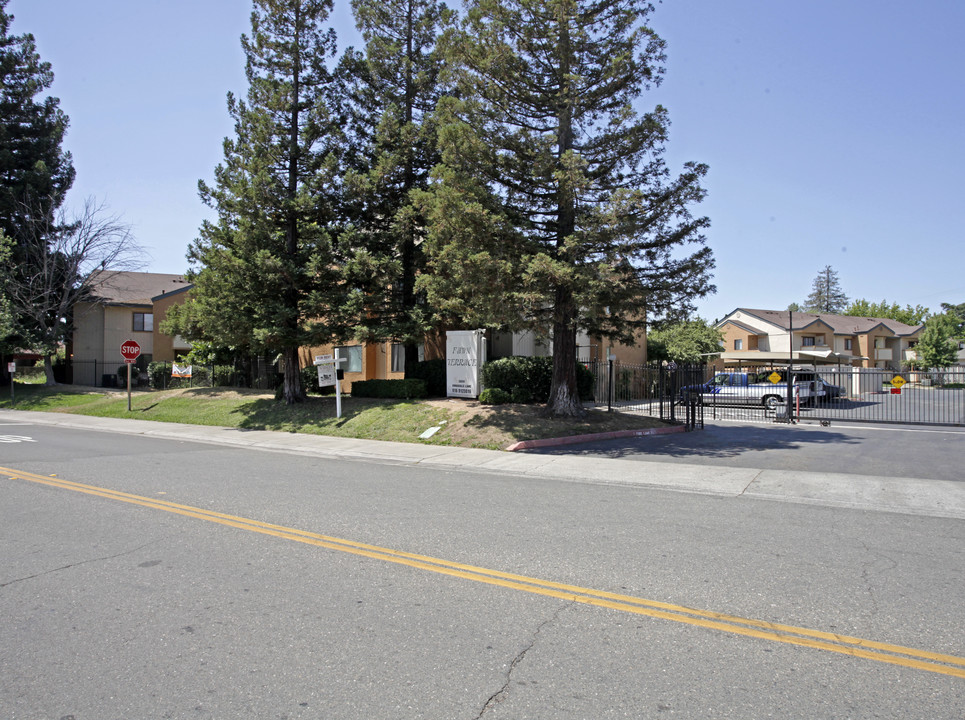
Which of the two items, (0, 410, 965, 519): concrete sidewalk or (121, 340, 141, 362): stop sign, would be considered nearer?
(0, 410, 965, 519): concrete sidewalk

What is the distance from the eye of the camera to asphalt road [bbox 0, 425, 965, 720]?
3432 mm

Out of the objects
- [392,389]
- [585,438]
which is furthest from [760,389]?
[392,389]

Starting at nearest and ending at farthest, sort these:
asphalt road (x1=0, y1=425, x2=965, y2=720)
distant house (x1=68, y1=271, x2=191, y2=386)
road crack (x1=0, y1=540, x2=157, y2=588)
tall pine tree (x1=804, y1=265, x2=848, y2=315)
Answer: asphalt road (x1=0, y1=425, x2=965, y2=720) → road crack (x1=0, y1=540, x2=157, y2=588) → distant house (x1=68, y1=271, x2=191, y2=386) → tall pine tree (x1=804, y1=265, x2=848, y2=315)

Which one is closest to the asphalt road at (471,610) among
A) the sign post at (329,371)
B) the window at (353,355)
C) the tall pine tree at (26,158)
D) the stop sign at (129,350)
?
the sign post at (329,371)

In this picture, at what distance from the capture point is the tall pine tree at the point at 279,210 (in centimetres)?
1980

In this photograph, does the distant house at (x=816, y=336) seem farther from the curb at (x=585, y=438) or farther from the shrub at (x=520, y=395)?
the curb at (x=585, y=438)

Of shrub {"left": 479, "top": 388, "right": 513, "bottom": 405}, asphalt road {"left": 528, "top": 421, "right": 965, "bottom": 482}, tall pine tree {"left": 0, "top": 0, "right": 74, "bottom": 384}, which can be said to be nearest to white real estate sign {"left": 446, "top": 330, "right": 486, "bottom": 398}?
shrub {"left": 479, "top": 388, "right": 513, "bottom": 405}

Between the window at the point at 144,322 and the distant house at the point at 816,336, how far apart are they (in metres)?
41.3

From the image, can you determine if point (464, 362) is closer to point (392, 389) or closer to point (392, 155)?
point (392, 389)

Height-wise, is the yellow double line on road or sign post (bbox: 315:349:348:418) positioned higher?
sign post (bbox: 315:349:348:418)

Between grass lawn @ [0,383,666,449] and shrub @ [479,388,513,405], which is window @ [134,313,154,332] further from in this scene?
shrub @ [479,388,513,405]

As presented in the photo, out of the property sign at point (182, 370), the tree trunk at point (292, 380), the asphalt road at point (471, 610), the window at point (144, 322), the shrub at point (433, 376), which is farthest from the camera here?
the window at point (144, 322)

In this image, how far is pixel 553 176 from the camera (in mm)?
15367

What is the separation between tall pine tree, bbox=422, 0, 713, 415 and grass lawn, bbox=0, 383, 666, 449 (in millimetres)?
1277
